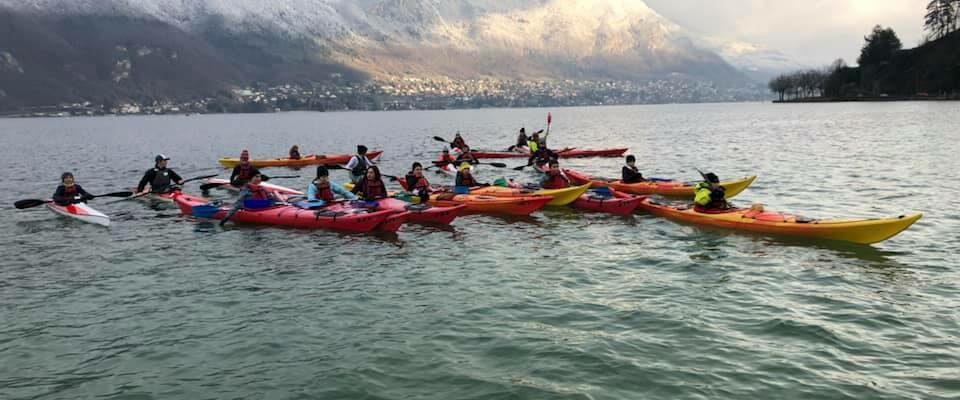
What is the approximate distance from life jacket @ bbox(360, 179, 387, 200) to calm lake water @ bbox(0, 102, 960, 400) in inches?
64.3

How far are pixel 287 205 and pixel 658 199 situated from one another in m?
13.8

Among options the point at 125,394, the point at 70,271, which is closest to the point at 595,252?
the point at 125,394

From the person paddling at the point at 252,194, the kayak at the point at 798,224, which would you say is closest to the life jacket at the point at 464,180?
the person paddling at the point at 252,194

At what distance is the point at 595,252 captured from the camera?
680 inches

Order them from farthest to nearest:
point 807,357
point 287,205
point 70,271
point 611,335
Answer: point 287,205, point 70,271, point 611,335, point 807,357

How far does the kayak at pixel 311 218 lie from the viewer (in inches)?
761

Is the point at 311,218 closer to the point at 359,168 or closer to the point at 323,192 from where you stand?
the point at 323,192

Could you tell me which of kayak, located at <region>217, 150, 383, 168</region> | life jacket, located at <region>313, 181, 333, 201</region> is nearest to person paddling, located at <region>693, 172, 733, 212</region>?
life jacket, located at <region>313, 181, 333, 201</region>

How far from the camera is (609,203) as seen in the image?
22.1 m

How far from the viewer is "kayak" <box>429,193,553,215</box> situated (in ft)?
71.3

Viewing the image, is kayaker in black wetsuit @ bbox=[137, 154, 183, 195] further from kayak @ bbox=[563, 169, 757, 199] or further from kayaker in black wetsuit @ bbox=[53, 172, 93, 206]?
kayak @ bbox=[563, 169, 757, 199]

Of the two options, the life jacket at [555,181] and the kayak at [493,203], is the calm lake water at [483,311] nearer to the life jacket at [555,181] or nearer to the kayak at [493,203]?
the kayak at [493,203]

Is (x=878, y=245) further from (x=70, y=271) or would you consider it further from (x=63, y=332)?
(x=70, y=271)

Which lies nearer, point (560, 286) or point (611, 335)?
point (611, 335)
